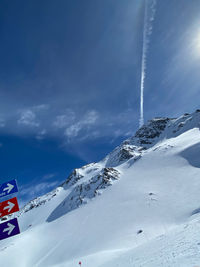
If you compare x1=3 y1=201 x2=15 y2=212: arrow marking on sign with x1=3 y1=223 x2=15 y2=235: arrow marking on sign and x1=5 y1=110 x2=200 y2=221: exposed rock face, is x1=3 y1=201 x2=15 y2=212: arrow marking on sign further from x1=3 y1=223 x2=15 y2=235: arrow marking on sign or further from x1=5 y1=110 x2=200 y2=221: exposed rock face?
x1=5 y1=110 x2=200 y2=221: exposed rock face

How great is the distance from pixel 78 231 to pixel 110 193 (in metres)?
19.0

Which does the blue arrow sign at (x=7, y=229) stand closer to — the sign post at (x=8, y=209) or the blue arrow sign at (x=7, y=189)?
the sign post at (x=8, y=209)

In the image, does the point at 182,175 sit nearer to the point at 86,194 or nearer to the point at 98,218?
the point at 98,218

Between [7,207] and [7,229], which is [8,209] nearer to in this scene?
[7,207]

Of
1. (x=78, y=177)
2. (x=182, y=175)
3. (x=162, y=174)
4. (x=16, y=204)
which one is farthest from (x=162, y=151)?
(x=78, y=177)

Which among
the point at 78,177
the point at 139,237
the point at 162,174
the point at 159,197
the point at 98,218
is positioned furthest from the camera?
the point at 78,177

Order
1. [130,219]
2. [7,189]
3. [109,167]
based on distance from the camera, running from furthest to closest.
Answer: [109,167] → [130,219] → [7,189]

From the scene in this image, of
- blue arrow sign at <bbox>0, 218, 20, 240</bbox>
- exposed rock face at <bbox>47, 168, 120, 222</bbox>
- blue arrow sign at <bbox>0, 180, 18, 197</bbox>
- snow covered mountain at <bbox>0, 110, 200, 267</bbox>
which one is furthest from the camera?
exposed rock face at <bbox>47, 168, 120, 222</bbox>

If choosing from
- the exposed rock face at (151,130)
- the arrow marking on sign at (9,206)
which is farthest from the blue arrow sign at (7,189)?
the exposed rock face at (151,130)

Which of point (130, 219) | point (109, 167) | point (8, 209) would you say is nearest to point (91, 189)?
point (109, 167)

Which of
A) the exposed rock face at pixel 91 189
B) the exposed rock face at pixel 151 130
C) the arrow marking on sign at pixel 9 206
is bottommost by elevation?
the arrow marking on sign at pixel 9 206

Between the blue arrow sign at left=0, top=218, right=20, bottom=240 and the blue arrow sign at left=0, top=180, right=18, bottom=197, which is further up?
the blue arrow sign at left=0, top=180, right=18, bottom=197

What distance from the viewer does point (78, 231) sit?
3962 cm

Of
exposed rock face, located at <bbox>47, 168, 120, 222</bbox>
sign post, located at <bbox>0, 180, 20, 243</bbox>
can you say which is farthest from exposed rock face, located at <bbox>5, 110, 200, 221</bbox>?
sign post, located at <bbox>0, 180, 20, 243</bbox>
